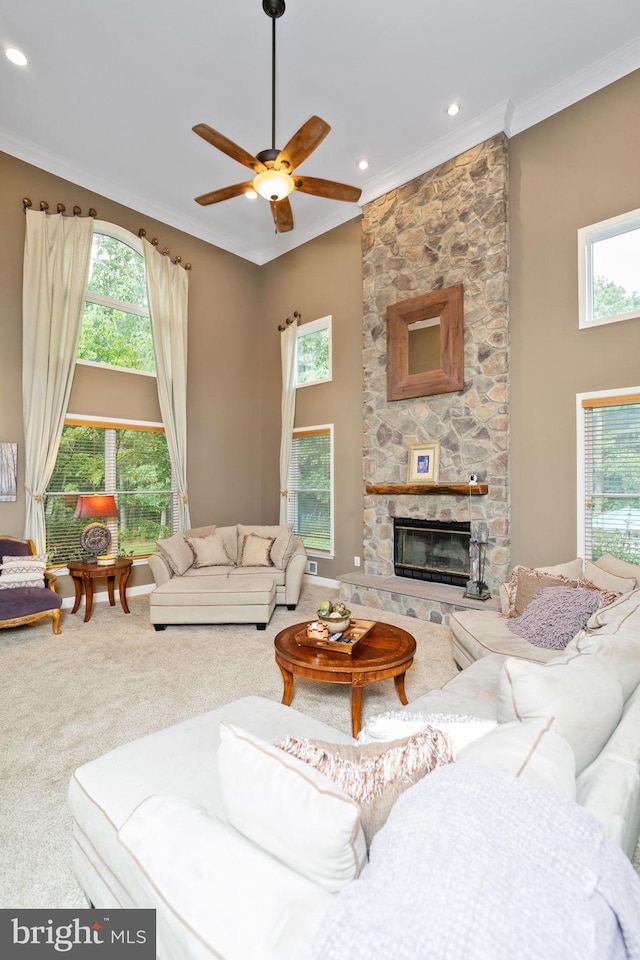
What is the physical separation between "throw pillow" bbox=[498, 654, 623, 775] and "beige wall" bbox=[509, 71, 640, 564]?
330 cm

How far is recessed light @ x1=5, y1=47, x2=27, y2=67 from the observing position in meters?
3.85

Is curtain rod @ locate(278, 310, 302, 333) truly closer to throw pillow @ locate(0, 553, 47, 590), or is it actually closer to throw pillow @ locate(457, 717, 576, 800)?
throw pillow @ locate(0, 553, 47, 590)

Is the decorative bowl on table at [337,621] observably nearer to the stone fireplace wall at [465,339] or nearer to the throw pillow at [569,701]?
the throw pillow at [569,701]

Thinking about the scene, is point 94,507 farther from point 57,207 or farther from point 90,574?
point 57,207

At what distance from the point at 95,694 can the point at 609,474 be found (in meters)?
4.40

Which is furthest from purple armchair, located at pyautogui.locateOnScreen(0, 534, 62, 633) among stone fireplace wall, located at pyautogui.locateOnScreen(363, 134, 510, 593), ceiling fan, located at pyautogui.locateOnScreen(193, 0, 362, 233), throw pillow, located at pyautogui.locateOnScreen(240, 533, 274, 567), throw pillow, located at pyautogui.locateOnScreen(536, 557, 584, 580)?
throw pillow, located at pyautogui.locateOnScreen(536, 557, 584, 580)

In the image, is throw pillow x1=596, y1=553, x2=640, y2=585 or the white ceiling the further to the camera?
the white ceiling

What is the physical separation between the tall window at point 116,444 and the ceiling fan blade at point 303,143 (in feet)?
11.0

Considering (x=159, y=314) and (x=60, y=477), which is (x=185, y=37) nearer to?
(x=159, y=314)

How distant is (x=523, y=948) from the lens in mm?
591

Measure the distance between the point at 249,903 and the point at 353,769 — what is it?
30 cm

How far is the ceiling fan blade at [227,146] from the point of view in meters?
2.96

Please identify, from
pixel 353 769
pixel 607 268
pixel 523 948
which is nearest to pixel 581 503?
pixel 607 268

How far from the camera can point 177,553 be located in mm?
5020
